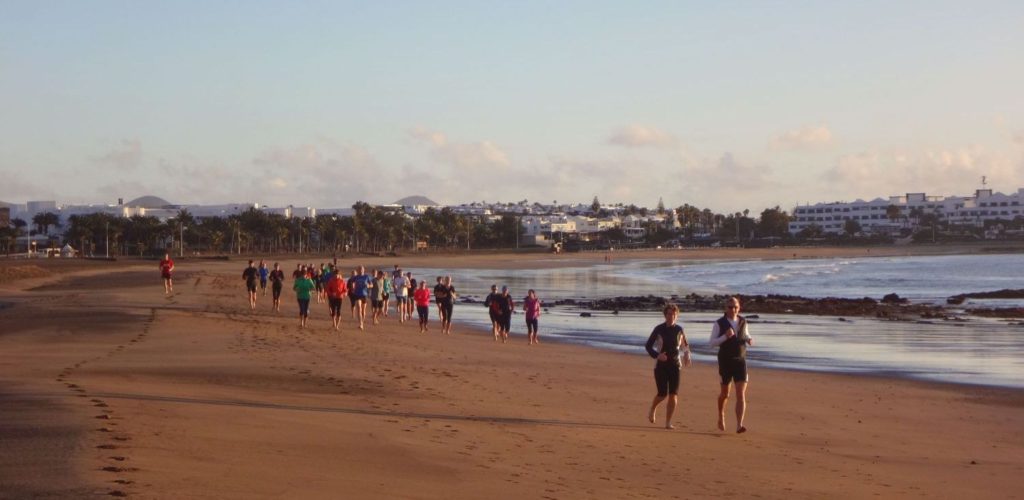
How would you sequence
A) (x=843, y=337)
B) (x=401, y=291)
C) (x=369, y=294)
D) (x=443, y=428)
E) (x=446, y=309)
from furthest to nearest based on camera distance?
1. (x=401, y=291)
2. (x=369, y=294)
3. (x=843, y=337)
4. (x=446, y=309)
5. (x=443, y=428)

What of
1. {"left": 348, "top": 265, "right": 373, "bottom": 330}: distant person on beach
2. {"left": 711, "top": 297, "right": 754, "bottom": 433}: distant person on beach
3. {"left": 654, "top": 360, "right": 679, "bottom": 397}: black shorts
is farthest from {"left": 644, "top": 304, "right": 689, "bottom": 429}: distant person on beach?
{"left": 348, "top": 265, "right": 373, "bottom": 330}: distant person on beach

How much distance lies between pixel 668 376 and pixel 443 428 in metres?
2.53

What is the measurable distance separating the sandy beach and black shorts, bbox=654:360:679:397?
506 mm

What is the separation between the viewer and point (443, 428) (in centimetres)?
1106

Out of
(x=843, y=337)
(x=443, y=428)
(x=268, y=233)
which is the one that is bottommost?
(x=843, y=337)

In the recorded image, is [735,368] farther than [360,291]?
No

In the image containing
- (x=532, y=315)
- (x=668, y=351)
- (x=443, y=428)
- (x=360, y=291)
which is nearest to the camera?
(x=443, y=428)

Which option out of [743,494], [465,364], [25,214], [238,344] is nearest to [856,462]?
[743,494]

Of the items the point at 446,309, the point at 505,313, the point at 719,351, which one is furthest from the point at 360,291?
the point at 719,351

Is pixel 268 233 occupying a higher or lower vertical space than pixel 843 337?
higher

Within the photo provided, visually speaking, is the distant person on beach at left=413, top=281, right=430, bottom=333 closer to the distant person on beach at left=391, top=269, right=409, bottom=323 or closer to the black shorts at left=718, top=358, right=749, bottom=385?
the distant person on beach at left=391, top=269, right=409, bottom=323

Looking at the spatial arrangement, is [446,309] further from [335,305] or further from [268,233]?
[268,233]

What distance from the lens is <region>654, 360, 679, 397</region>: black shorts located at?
39.1 feet

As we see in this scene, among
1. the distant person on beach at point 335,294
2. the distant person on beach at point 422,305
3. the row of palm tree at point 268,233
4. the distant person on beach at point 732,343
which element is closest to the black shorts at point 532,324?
the distant person on beach at point 422,305
